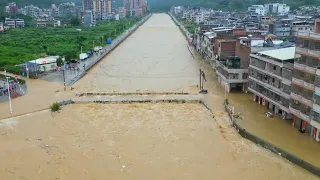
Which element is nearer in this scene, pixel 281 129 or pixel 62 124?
pixel 281 129

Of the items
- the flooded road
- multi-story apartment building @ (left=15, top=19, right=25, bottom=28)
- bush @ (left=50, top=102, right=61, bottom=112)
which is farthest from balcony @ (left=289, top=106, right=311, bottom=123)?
multi-story apartment building @ (left=15, top=19, right=25, bottom=28)

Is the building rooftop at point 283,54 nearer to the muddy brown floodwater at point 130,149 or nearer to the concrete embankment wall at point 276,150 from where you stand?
the concrete embankment wall at point 276,150

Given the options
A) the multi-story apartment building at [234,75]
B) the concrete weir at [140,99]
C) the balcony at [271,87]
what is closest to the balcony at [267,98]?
the balcony at [271,87]

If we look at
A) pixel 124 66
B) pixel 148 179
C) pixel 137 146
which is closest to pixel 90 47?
pixel 124 66

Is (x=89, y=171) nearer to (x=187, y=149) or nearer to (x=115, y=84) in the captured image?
(x=187, y=149)

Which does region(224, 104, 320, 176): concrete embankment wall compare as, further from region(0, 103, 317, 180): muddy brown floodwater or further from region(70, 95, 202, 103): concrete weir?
region(70, 95, 202, 103): concrete weir

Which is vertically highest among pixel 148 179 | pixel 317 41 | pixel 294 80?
pixel 317 41
